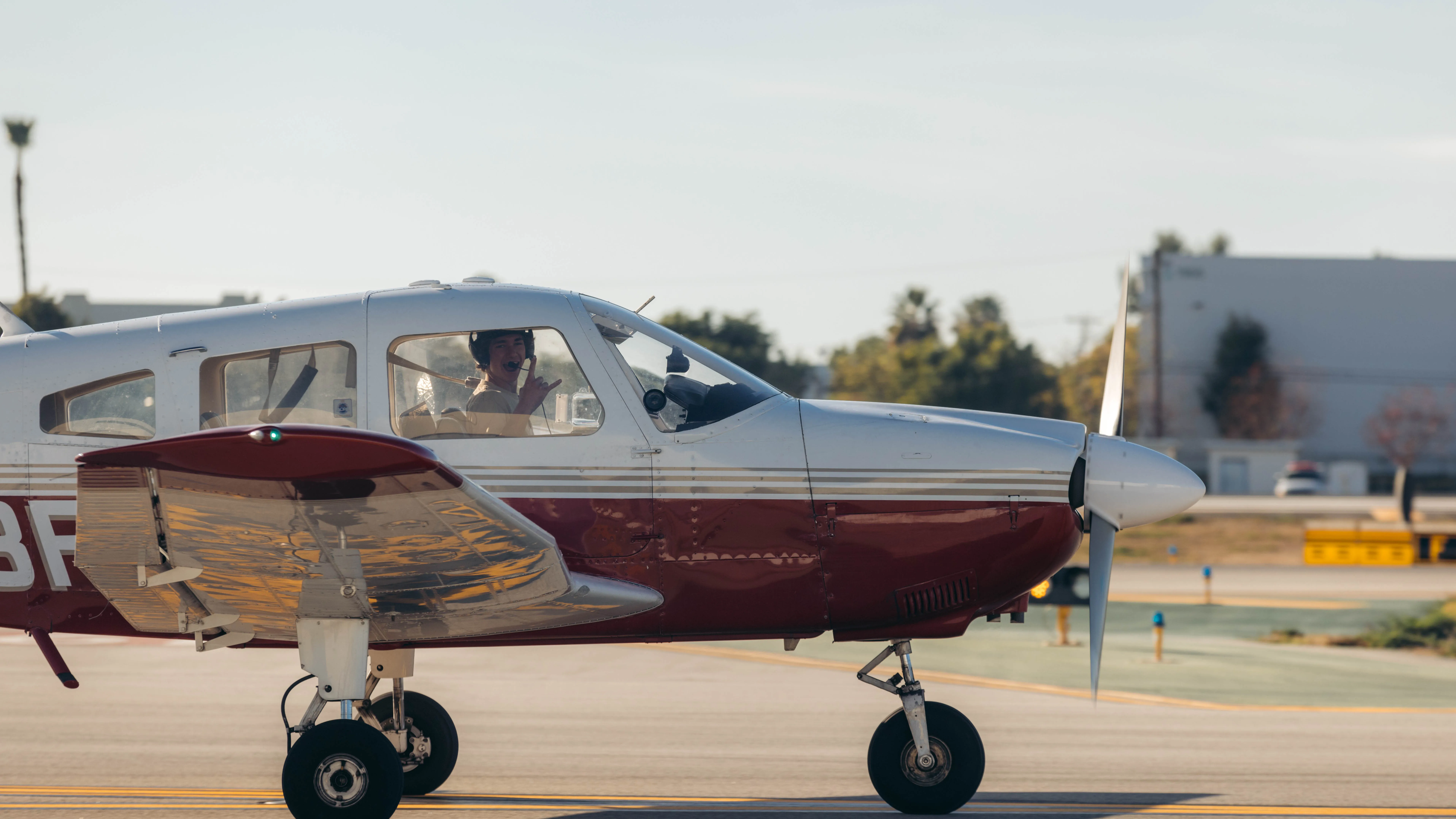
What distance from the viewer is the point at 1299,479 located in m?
65.4

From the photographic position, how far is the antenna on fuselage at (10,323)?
737 cm

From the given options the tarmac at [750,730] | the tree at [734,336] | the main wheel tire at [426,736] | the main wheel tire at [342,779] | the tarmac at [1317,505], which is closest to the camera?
the main wheel tire at [342,779]

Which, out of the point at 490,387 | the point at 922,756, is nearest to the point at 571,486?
the point at 490,387

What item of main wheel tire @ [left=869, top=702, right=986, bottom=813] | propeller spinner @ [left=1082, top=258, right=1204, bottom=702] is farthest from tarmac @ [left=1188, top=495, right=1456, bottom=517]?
main wheel tire @ [left=869, top=702, right=986, bottom=813]

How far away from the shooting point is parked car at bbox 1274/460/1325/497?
63.9 m

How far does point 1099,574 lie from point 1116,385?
1.28 m

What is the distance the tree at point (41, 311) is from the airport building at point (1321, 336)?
62594mm

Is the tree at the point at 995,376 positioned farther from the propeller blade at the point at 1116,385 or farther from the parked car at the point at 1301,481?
the propeller blade at the point at 1116,385

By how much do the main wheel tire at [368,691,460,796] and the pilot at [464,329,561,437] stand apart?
203 centimetres

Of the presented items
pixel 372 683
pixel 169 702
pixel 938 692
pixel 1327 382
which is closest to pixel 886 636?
pixel 372 683

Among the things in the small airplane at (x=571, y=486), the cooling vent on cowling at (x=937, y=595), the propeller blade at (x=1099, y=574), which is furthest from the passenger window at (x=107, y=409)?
the propeller blade at (x=1099, y=574)

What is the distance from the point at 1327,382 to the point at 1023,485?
3107 inches

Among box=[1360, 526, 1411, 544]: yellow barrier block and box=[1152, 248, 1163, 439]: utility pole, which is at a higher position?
box=[1152, 248, 1163, 439]: utility pole

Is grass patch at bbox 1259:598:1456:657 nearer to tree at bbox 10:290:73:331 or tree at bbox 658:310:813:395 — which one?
tree at bbox 10:290:73:331
